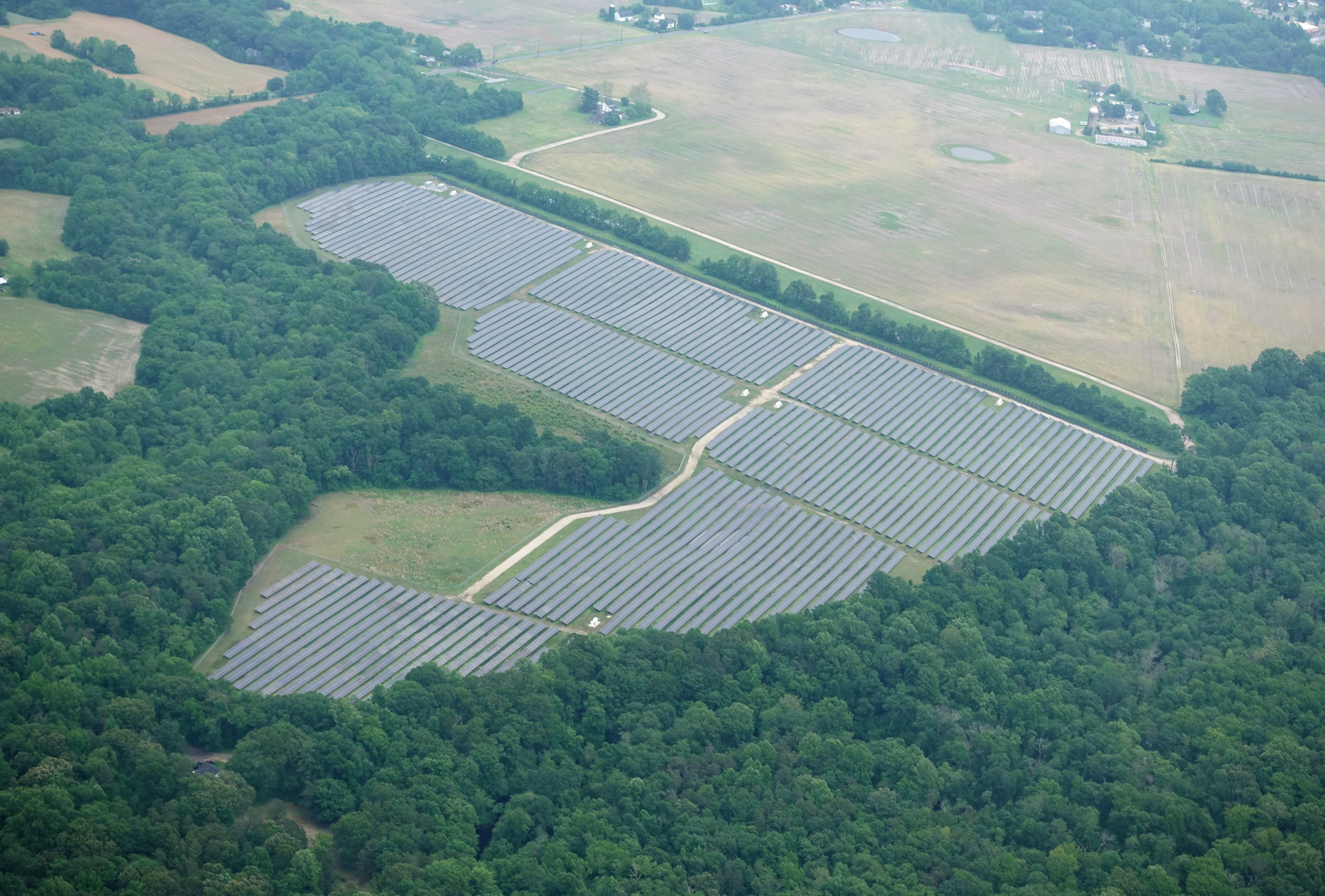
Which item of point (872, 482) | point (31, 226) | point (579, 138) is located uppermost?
point (579, 138)

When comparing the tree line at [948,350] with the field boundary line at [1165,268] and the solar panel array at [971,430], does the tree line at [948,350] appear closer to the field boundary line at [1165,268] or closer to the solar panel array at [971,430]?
the solar panel array at [971,430]

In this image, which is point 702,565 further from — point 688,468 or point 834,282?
point 834,282

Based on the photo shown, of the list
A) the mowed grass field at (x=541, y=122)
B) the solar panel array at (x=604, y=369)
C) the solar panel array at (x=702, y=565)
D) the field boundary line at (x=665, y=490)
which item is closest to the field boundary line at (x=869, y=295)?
the mowed grass field at (x=541, y=122)

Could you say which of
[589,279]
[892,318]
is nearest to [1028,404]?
[892,318]

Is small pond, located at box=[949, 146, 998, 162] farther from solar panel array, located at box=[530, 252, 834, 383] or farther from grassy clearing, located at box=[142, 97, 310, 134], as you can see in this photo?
grassy clearing, located at box=[142, 97, 310, 134]

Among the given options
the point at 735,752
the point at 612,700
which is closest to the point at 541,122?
the point at 612,700

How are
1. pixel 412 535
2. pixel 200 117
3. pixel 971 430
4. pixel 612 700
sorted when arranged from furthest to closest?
pixel 200 117, pixel 971 430, pixel 412 535, pixel 612 700
